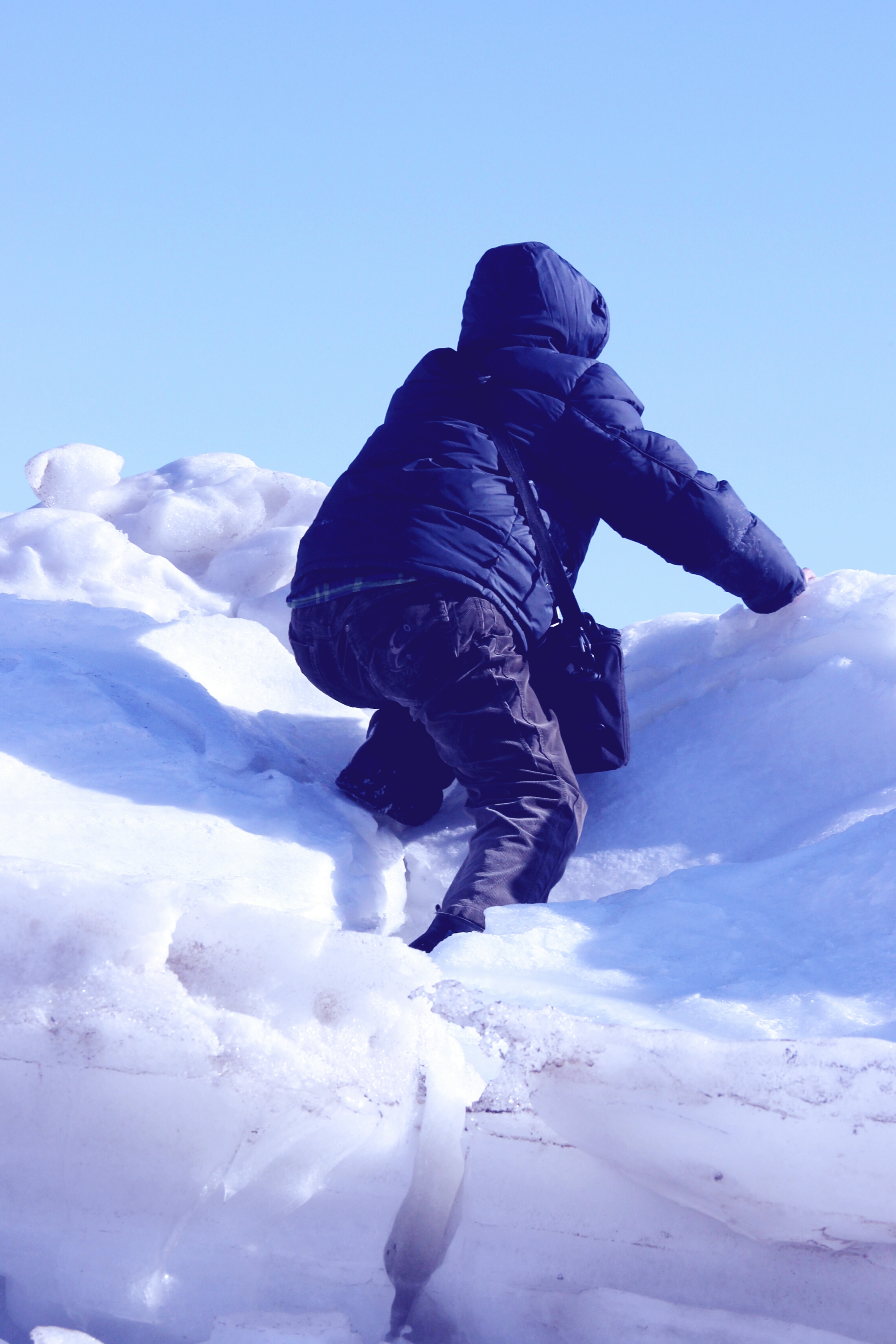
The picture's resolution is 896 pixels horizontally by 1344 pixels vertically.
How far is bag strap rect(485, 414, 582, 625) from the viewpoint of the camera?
2.42 metres

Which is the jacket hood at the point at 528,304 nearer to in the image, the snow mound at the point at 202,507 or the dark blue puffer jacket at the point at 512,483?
the dark blue puffer jacket at the point at 512,483

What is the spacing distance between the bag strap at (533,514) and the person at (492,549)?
2cm

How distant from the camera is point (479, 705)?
88.3 inches

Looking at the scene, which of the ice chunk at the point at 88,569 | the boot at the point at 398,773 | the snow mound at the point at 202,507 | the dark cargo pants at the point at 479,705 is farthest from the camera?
the snow mound at the point at 202,507

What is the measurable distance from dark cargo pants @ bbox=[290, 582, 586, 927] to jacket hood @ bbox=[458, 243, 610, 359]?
709 mm

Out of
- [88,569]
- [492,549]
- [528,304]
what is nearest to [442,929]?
[492,549]

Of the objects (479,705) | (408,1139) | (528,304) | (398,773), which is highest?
(528,304)

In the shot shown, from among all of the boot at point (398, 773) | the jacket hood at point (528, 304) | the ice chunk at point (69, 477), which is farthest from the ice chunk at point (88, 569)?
the jacket hood at point (528, 304)

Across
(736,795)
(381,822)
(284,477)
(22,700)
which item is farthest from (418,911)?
(284,477)

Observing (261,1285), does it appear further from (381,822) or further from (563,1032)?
(381,822)

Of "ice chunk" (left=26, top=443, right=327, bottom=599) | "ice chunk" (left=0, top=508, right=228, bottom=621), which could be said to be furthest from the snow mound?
"ice chunk" (left=0, top=508, right=228, bottom=621)

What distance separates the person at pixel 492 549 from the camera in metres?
2.24

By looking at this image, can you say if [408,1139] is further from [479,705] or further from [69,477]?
[69,477]

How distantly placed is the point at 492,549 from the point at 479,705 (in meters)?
0.34
